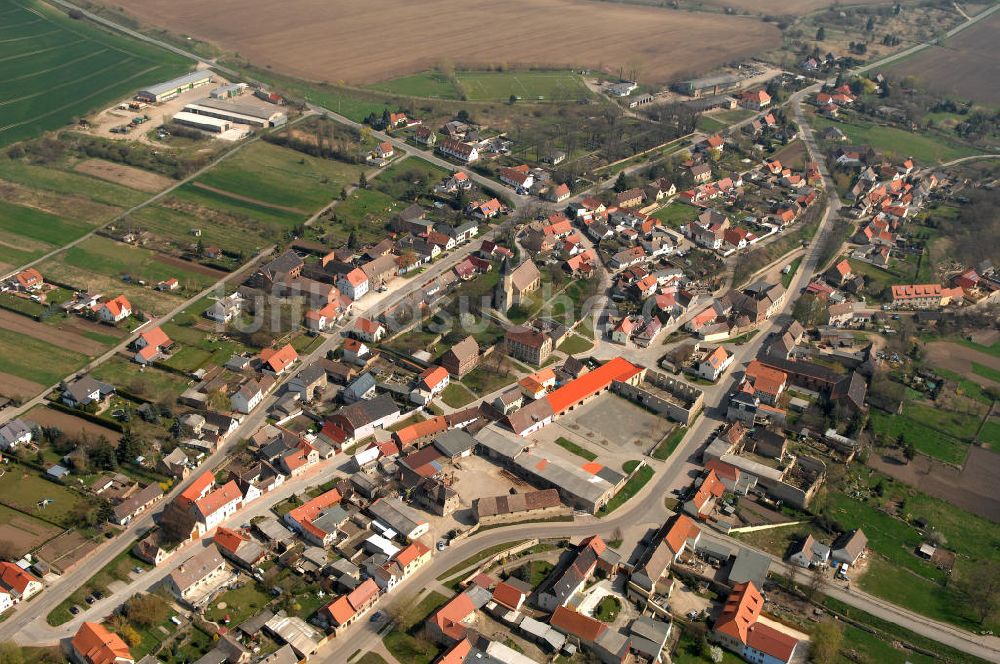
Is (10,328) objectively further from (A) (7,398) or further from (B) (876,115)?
(B) (876,115)

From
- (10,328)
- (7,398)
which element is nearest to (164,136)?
(10,328)

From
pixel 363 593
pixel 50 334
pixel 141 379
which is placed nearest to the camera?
pixel 363 593

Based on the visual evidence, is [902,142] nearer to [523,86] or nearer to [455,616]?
[523,86]

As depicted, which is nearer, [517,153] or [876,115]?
[517,153]

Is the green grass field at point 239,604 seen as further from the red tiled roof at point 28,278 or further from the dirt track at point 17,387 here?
the red tiled roof at point 28,278

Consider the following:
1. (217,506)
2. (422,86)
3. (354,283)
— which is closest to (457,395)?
(354,283)

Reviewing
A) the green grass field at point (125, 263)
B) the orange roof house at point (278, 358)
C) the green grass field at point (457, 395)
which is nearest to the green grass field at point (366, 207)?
Result: the green grass field at point (125, 263)
